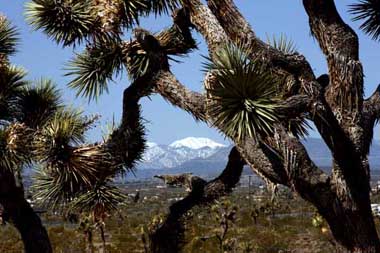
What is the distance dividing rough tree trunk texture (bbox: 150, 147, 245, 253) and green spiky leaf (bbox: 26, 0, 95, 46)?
8.38ft

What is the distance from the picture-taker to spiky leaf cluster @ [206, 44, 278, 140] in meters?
6.65

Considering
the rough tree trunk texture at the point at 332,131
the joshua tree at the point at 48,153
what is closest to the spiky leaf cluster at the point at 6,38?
the joshua tree at the point at 48,153

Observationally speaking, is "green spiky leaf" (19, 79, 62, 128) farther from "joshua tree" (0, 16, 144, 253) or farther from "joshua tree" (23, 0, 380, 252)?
"joshua tree" (23, 0, 380, 252)

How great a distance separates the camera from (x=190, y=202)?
8.80m

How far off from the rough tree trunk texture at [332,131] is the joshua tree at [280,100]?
0.03ft

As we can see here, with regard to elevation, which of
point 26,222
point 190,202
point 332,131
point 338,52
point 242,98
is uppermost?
point 338,52

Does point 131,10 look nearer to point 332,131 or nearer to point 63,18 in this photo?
point 63,18

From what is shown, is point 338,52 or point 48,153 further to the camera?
point 48,153

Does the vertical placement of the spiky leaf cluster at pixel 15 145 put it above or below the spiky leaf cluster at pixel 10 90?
below

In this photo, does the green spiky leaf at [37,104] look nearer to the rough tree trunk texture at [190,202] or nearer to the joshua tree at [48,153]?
the joshua tree at [48,153]

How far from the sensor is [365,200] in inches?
285

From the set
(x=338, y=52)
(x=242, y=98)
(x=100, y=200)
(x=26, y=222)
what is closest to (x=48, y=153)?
(x=100, y=200)

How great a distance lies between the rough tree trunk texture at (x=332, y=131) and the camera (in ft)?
23.2

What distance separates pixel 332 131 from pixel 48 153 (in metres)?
3.53
